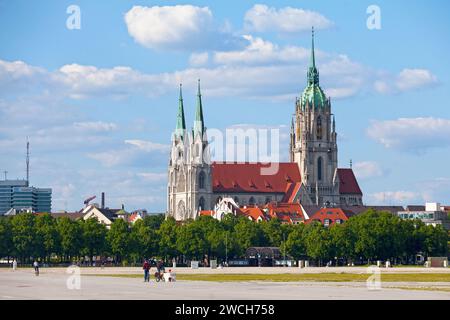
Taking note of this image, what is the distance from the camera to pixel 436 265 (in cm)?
17738

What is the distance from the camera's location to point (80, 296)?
70.8 metres
